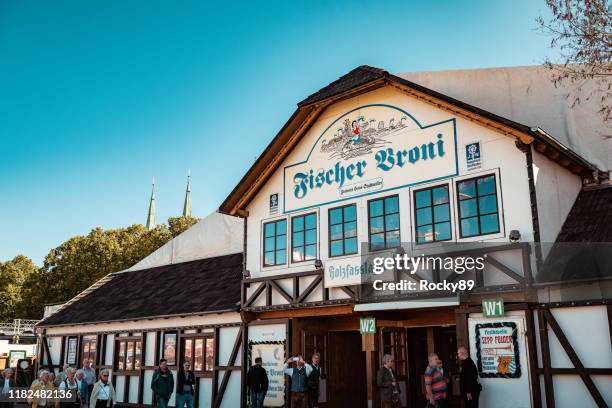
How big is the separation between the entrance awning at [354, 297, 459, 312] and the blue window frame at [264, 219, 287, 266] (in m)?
3.00

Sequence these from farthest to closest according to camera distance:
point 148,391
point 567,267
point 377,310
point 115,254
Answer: point 115,254 → point 148,391 → point 377,310 → point 567,267

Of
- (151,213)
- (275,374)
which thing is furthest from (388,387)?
(151,213)

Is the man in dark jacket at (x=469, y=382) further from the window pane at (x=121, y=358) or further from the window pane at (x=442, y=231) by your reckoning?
the window pane at (x=121, y=358)

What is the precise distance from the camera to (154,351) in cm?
1844

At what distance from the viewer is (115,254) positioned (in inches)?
1661

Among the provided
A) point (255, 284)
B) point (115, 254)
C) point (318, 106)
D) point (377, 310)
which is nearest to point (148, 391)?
point (255, 284)

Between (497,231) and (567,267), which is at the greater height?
(497,231)

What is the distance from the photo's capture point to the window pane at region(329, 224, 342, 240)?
1420 cm

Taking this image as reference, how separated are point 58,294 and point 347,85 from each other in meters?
34.5

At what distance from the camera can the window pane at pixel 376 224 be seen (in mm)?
13422

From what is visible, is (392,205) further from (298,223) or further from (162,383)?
(162,383)

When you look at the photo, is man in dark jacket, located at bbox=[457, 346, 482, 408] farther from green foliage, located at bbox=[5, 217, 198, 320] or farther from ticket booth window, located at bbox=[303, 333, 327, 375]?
green foliage, located at bbox=[5, 217, 198, 320]

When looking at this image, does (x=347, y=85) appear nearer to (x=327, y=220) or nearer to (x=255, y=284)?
(x=327, y=220)

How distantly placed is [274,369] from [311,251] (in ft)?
10.2
